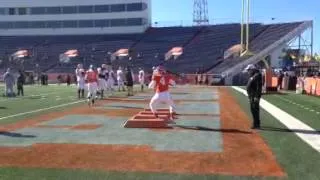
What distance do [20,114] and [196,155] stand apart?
1080 centimetres

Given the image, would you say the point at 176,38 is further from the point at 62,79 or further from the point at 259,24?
the point at 62,79

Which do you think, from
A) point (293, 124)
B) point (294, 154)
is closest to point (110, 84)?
point (293, 124)

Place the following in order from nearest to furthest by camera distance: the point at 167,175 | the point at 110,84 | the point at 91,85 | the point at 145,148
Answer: the point at 167,175 < the point at 145,148 < the point at 91,85 < the point at 110,84

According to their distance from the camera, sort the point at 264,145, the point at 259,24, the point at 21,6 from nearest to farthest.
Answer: the point at 264,145 → the point at 259,24 → the point at 21,6

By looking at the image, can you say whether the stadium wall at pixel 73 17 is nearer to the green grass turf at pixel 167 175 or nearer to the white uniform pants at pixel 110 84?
the white uniform pants at pixel 110 84

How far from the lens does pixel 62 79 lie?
69.1 m

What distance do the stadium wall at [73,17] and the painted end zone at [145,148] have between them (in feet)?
223

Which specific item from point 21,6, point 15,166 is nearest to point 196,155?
point 15,166

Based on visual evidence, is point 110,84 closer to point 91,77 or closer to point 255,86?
point 91,77

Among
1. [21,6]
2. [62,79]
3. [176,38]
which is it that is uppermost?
[21,6]

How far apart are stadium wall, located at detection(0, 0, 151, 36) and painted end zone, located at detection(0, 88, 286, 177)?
2671 inches

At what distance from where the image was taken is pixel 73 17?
87.1m

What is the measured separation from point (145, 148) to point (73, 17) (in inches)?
3051

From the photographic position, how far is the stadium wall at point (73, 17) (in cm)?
8406
